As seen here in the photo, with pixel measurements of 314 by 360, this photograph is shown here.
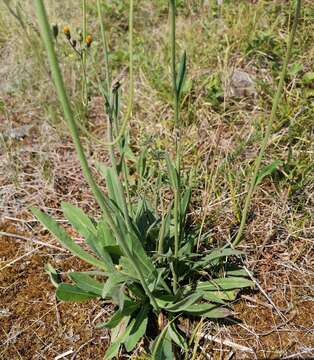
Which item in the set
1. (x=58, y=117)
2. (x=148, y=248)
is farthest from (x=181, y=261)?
(x=58, y=117)

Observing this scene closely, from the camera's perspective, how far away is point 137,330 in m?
1.34

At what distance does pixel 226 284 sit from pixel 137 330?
336mm


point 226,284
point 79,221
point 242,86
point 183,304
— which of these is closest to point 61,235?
point 79,221

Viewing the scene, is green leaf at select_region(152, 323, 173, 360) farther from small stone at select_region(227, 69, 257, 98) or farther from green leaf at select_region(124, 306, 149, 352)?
small stone at select_region(227, 69, 257, 98)

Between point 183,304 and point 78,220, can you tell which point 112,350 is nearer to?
point 183,304

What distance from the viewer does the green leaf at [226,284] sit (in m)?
1.42

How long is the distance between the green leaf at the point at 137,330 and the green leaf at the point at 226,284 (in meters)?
0.21

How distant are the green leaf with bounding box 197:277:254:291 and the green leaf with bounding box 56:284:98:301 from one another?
1.27ft

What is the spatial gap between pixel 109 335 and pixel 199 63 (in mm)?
1593

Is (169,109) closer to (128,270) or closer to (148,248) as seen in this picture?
(148,248)

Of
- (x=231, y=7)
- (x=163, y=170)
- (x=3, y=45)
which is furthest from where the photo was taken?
(x=3, y=45)

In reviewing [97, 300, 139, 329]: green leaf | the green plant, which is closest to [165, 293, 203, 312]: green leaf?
the green plant

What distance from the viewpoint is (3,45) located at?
3.00 metres

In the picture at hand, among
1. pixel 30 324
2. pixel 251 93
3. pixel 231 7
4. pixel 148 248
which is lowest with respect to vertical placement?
pixel 30 324
